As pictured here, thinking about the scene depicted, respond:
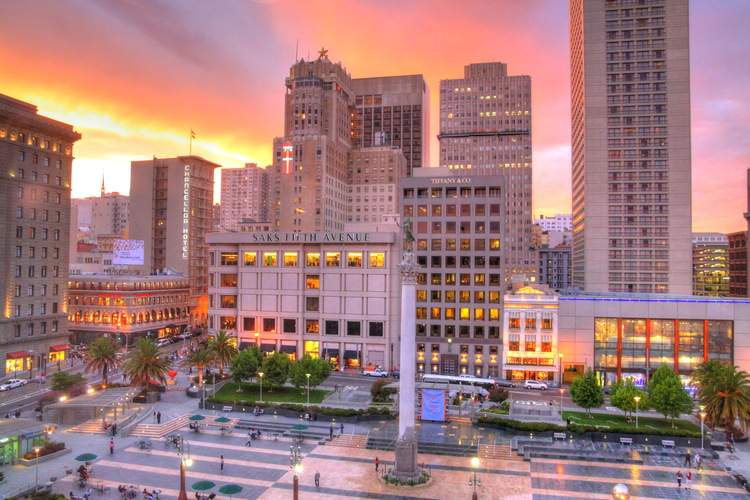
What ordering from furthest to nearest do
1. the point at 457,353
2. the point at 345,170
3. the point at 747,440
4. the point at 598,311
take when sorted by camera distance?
the point at 345,170 < the point at 457,353 < the point at 598,311 < the point at 747,440

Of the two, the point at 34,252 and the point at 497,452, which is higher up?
the point at 34,252

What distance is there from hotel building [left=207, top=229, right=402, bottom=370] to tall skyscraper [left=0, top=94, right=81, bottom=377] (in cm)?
2572

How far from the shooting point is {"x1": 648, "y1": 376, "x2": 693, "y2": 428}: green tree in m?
55.5

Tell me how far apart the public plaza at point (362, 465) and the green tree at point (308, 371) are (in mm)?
7753

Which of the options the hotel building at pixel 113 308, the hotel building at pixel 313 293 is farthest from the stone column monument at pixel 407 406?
the hotel building at pixel 113 308

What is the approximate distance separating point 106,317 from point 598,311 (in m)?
96.5

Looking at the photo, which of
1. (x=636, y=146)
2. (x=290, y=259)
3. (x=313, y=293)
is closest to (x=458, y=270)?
(x=313, y=293)

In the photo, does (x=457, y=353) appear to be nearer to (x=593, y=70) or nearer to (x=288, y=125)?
(x=593, y=70)

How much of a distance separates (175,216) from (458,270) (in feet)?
274

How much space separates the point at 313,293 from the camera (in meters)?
93.6

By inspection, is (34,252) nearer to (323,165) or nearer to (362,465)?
(362,465)

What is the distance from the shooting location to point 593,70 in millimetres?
124625

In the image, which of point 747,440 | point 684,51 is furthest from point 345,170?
point 747,440

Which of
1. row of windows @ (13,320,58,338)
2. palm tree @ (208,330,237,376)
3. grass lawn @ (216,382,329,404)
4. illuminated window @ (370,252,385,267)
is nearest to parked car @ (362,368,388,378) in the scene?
grass lawn @ (216,382,329,404)
